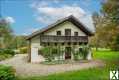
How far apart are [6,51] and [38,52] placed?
546 inches

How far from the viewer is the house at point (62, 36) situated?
90.1 ft

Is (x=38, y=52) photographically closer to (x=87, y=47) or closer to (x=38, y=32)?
(x=38, y=32)

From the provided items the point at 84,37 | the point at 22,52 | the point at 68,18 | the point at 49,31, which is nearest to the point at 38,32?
the point at 49,31

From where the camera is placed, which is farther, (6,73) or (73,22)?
(73,22)

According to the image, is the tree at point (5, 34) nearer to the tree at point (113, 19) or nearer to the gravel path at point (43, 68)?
the gravel path at point (43, 68)

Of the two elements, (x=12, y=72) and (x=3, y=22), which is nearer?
(x=12, y=72)

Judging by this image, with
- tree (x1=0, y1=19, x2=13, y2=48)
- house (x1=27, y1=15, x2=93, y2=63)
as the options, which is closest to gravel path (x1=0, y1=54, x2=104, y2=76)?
house (x1=27, y1=15, x2=93, y2=63)

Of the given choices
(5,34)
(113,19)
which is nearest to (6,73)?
(113,19)

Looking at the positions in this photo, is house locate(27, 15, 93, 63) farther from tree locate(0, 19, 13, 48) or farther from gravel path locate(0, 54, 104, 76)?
Answer: tree locate(0, 19, 13, 48)

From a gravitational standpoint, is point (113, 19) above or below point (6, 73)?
above

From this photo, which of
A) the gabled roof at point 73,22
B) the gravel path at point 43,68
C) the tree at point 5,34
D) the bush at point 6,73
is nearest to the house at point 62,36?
the gabled roof at point 73,22

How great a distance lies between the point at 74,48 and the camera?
95.5 feet

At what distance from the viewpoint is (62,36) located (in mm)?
28516

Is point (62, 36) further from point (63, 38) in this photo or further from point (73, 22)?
point (73, 22)
